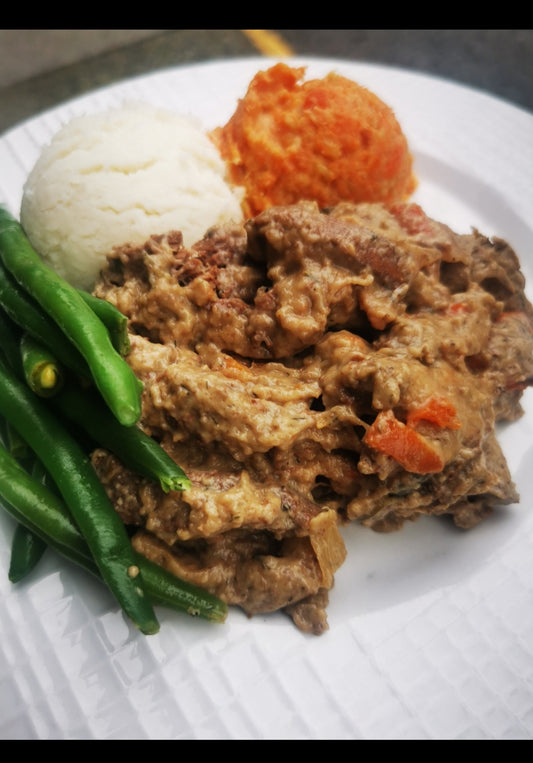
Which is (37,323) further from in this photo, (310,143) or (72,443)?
(310,143)

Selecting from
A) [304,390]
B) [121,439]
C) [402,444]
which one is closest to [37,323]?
[121,439]

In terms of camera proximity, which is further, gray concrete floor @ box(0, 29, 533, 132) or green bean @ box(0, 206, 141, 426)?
gray concrete floor @ box(0, 29, 533, 132)

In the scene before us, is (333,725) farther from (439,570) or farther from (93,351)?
(93,351)

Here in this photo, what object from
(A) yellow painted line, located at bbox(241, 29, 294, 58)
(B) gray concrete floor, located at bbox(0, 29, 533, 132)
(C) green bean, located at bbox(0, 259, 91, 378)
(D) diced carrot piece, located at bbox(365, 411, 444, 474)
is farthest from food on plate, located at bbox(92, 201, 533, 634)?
(A) yellow painted line, located at bbox(241, 29, 294, 58)

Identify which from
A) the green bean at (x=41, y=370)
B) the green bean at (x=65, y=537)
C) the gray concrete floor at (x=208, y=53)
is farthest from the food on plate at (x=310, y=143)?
the gray concrete floor at (x=208, y=53)

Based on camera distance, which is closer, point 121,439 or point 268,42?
point 121,439

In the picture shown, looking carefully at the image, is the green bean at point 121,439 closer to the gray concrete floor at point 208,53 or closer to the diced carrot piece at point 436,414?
the diced carrot piece at point 436,414

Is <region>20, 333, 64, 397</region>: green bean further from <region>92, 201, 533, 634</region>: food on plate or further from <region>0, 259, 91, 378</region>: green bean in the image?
<region>92, 201, 533, 634</region>: food on plate
